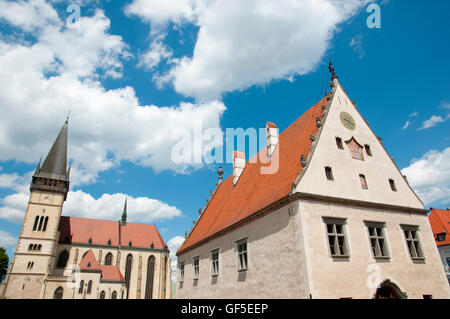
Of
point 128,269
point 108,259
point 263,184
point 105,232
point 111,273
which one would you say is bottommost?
point 111,273

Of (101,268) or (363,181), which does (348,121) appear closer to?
(363,181)

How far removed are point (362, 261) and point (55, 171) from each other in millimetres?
63627

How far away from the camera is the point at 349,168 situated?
17031 mm

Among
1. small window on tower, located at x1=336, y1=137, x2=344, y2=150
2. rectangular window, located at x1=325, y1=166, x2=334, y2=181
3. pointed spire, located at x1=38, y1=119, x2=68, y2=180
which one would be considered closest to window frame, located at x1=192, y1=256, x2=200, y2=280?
rectangular window, located at x1=325, y1=166, x2=334, y2=181

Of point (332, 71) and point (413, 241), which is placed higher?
point (332, 71)

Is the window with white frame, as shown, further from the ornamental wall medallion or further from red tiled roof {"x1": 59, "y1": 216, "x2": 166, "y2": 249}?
red tiled roof {"x1": 59, "y1": 216, "x2": 166, "y2": 249}

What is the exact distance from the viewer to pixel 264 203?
1742cm

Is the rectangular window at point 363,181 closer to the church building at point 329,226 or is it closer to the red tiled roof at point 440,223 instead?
the church building at point 329,226

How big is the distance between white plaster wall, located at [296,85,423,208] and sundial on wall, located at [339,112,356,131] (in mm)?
258

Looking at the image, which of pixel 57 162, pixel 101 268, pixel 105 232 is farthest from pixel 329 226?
pixel 57 162

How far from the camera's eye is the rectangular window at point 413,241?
54.2 ft

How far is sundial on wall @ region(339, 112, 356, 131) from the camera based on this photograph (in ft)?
61.5

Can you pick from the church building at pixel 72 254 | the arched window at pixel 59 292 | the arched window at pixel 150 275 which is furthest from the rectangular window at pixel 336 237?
the arched window at pixel 150 275
